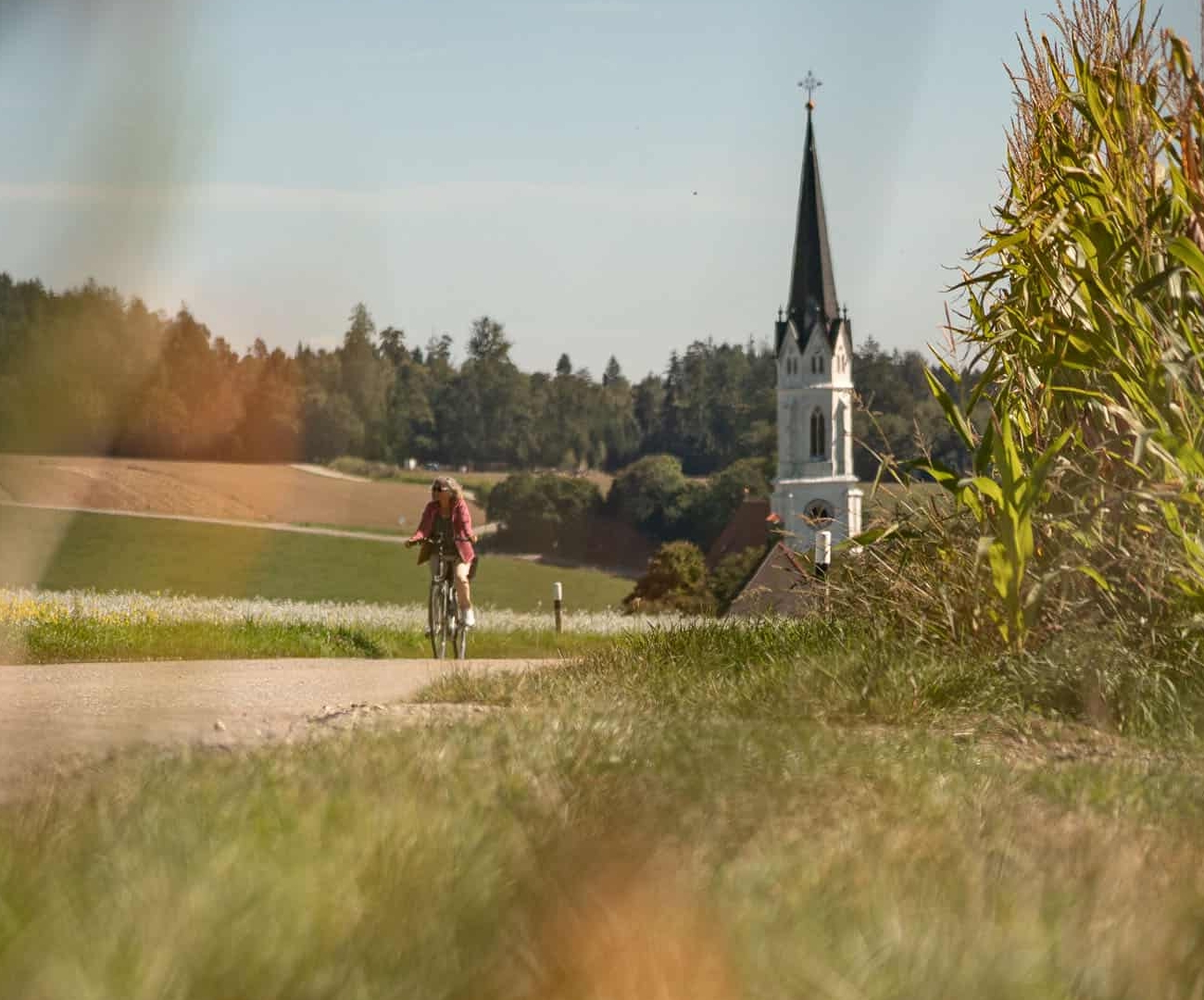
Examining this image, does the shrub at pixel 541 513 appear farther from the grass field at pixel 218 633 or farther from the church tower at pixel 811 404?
the grass field at pixel 218 633

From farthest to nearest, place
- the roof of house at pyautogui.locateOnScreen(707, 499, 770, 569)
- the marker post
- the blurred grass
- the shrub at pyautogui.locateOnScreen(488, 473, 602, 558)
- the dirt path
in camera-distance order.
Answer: the shrub at pyautogui.locateOnScreen(488, 473, 602, 558), the roof of house at pyautogui.locateOnScreen(707, 499, 770, 569), the blurred grass, the marker post, the dirt path

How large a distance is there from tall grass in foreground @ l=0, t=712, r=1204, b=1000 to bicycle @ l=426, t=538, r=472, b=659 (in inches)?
275

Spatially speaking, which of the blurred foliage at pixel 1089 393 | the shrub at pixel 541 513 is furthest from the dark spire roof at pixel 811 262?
the blurred foliage at pixel 1089 393

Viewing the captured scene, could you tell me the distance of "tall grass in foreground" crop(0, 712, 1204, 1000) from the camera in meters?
2.10

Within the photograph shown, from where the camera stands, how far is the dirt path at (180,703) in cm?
491

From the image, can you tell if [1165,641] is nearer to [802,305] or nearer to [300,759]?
[300,759]

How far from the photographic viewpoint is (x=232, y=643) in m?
11.8

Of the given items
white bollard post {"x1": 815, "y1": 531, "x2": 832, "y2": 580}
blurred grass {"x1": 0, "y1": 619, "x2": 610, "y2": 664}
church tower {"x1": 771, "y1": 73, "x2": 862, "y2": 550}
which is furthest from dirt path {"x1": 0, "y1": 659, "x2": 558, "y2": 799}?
church tower {"x1": 771, "y1": 73, "x2": 862, "y2": 550}

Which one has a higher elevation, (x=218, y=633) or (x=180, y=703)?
(x=180, y=703)

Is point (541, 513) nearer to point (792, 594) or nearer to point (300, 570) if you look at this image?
point (300, 570)

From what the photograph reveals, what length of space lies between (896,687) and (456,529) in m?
5.82

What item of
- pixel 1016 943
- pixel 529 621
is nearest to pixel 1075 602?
pixel 1016 943

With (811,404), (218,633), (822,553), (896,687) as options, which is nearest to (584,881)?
(896,687)

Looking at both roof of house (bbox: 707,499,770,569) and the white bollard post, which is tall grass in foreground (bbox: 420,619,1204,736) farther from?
roof of house (bbox: 707,499,770,569)
